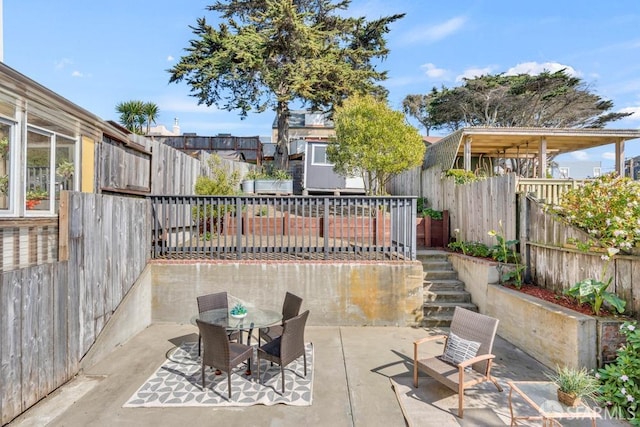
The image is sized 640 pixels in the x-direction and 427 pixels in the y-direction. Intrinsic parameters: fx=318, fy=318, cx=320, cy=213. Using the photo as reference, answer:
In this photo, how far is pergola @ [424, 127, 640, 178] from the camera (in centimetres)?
998

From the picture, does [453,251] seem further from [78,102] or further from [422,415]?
[78,102]

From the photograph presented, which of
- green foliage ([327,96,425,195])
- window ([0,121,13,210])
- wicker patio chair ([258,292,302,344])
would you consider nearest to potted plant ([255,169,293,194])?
green foliage ([327,96,425,195])

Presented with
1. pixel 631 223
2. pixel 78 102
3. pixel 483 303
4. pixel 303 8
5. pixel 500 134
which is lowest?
pixel 483 303

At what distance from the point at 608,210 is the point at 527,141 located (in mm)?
8348

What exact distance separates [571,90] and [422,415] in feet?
77.1

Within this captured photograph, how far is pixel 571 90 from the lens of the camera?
19.5m

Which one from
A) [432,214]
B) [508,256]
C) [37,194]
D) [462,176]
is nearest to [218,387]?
[37,194]

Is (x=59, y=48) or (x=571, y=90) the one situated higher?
(x=571, y=90)

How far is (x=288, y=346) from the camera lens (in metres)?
3.96

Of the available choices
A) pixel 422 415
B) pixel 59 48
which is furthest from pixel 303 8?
pixel 422 415

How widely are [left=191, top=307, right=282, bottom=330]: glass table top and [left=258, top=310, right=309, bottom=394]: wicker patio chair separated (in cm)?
32

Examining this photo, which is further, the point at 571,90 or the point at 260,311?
the point at 571,90

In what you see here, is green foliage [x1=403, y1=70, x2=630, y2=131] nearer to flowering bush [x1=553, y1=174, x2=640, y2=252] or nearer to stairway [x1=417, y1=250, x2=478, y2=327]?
stairway [x1=417, y1=250, x2=478, y2=327]

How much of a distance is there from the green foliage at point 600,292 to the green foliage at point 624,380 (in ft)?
1.10
